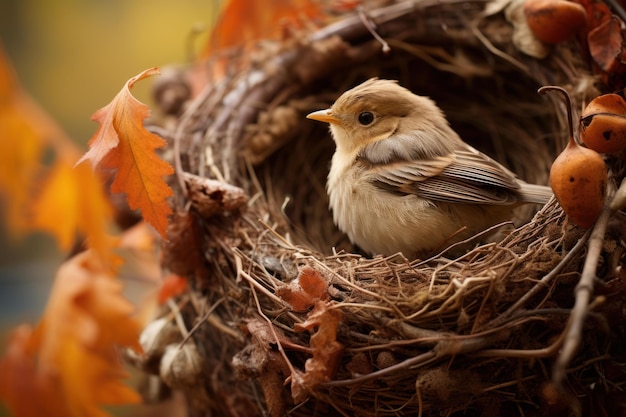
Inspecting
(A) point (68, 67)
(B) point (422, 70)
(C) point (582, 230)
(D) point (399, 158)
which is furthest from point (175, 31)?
(C) point (582, 230)

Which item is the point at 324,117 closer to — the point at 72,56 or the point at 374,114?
the point at 374,114

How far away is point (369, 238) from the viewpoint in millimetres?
2129

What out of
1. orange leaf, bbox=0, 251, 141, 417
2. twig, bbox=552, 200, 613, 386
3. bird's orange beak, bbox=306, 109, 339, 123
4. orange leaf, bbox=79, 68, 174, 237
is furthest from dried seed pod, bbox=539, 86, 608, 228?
orange leaf, bbox=0, 251, 141, 417

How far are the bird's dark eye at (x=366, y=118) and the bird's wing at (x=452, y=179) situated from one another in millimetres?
193

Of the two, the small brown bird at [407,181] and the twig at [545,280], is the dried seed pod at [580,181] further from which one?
the small brown bird at [407,181]

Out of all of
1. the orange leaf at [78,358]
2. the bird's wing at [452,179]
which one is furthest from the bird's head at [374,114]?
the orange leaf at [78,358]

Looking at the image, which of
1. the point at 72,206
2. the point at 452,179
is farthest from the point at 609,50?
the point at 72,206

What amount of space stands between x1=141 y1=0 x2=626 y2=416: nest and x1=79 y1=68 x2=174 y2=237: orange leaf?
0.35m

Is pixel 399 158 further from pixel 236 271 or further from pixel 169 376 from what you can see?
pixel 169 376

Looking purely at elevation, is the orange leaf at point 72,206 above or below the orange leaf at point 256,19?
below

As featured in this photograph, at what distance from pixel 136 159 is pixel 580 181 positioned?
1121mm

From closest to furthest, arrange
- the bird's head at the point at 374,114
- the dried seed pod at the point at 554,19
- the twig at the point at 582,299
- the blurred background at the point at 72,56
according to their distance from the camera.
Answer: the twig at the point at 582,299 → the dried seed pod at the point at 554,19 → the bird's head at the point at 374,114 → the blurred background at the point at 72,56

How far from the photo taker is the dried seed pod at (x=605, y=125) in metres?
1.72

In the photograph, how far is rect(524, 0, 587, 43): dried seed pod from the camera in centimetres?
211
